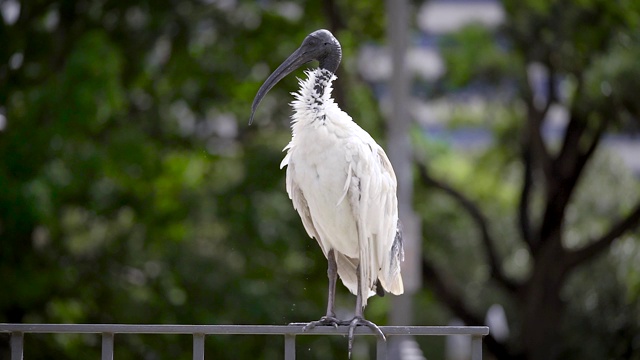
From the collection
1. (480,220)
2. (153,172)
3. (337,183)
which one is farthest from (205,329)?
(480,220)

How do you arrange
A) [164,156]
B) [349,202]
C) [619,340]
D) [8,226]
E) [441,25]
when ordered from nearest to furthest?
1. [349,202]
2. [8,226]
3. [164,156]
4. [619,340]
5. [441,25]

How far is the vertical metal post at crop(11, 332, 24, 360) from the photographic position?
5.15 meters

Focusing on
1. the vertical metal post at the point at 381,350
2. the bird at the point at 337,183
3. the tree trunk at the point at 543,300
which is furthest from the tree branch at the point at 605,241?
the vertical metal post at the point at 381,350

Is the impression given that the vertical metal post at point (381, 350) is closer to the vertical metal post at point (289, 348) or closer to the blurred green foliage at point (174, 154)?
the vertical metal post at point (289, 348)

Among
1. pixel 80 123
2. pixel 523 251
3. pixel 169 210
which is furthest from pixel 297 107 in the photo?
pixel 523 251

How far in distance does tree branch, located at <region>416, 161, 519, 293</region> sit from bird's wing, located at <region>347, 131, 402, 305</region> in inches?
404

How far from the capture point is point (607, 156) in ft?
71.7

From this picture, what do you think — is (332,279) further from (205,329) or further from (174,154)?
(174,154)

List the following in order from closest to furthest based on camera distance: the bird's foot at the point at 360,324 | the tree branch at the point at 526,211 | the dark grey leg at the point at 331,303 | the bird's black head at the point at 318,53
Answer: the bird's foot at the point at 360,324 → the dark grey leg at the point at 331,303 → the bird's black head at the point at 318,53 → the tree branch at the point at 526,211

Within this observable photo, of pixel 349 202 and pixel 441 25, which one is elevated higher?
pixel 441 25

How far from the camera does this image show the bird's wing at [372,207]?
5.87 m

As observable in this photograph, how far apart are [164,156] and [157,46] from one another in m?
1.65

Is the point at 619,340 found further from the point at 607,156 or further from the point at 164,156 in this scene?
the point at 164,156

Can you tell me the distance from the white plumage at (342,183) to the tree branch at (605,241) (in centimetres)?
963
